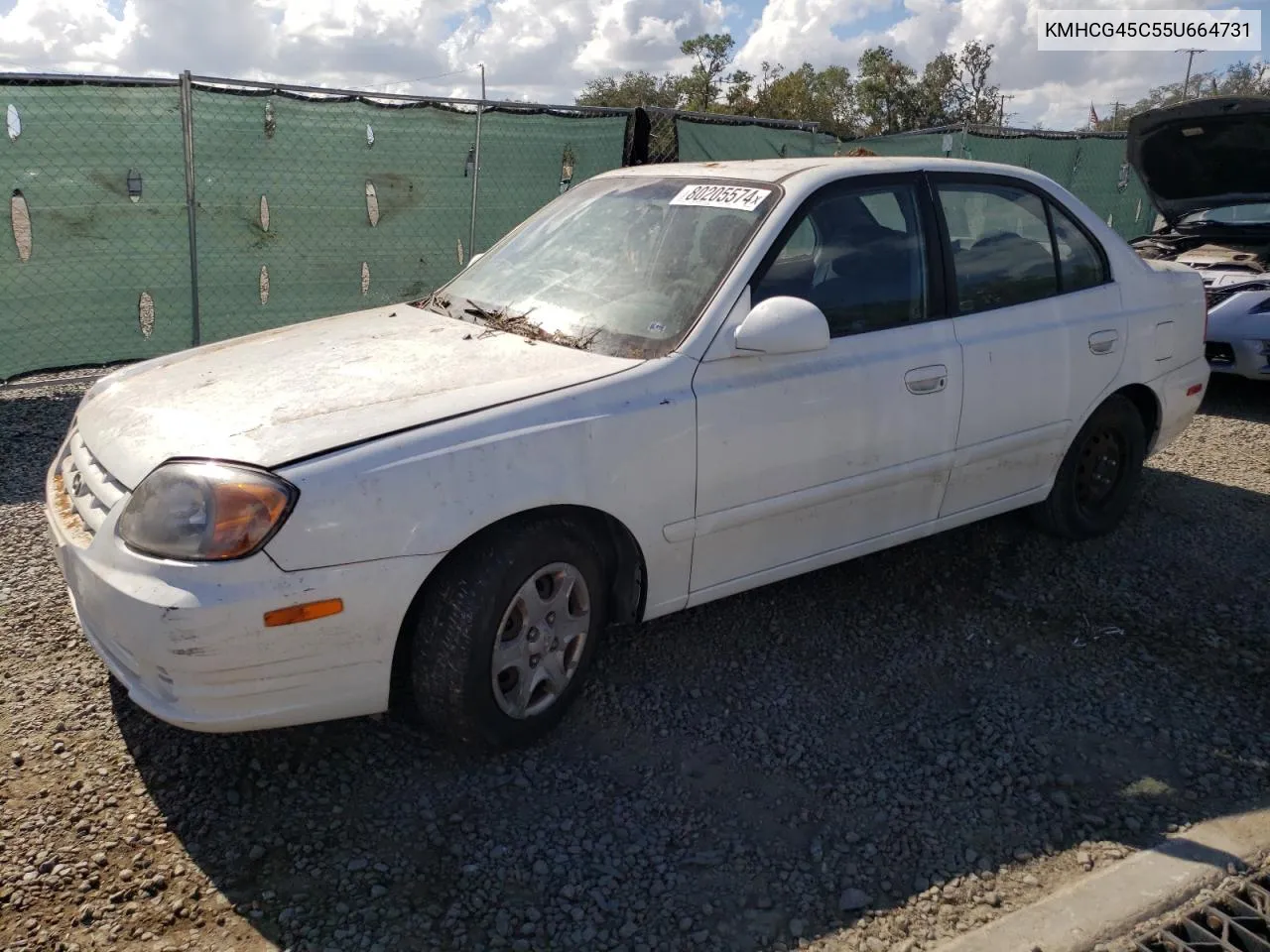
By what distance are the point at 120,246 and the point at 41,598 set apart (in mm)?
3979

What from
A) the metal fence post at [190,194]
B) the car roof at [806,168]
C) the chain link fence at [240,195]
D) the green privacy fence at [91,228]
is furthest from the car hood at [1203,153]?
the green privacy fence at [91,228]

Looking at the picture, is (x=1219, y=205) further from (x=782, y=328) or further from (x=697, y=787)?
(x=697, y=787)

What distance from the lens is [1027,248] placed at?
4.34m

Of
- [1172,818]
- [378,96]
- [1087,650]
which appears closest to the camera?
[1172,818]

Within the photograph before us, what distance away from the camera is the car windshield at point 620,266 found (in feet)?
11.2

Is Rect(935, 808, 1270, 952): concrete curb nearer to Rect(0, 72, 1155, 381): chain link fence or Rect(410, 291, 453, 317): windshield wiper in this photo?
Rect(410, 291, 453, 317): windshield wiper

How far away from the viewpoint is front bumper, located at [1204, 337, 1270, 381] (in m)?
7.19

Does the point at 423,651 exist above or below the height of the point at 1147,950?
above

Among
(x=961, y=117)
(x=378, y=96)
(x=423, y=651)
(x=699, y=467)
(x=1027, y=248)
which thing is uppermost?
(x=961, y=117)

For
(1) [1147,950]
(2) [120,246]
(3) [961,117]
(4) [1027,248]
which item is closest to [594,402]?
(1) [1147,950]

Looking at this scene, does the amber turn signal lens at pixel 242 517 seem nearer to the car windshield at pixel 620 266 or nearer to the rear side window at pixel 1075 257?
the car windshield at pixel 620 266

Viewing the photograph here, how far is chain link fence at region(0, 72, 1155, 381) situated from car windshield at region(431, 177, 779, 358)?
4082mm

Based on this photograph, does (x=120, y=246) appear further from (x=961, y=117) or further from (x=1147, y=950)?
(x=961, y=117)

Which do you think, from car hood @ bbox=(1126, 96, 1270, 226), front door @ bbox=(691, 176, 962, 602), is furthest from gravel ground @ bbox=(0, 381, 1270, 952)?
car hood @ bbox=(1126, 96, 1270, 226)
